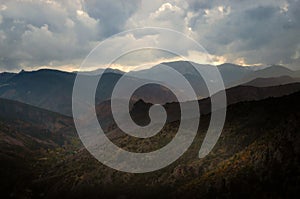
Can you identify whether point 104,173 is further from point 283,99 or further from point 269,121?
point 283,99

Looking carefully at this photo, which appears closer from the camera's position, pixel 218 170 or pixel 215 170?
pixel 218 170

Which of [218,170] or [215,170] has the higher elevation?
[215,170]

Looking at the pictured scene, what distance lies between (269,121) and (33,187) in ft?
296

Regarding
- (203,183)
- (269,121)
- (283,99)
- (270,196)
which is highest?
(283,99)

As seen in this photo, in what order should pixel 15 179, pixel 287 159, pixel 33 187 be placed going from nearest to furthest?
pixel 287 159 < pixel 33 187 < pixel 15 179

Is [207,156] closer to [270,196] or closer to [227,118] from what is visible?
[227,118]

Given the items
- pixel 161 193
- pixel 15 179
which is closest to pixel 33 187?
pixel 15 179

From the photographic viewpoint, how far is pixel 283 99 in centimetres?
11044

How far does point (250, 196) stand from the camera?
2869 inches

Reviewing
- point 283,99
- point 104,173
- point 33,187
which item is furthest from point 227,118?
point 33,187

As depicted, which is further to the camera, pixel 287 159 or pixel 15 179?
pixel 15 179

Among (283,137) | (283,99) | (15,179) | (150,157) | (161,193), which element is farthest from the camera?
(15,179)

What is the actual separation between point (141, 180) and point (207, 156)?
22.6m

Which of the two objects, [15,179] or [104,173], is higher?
[15,179]
